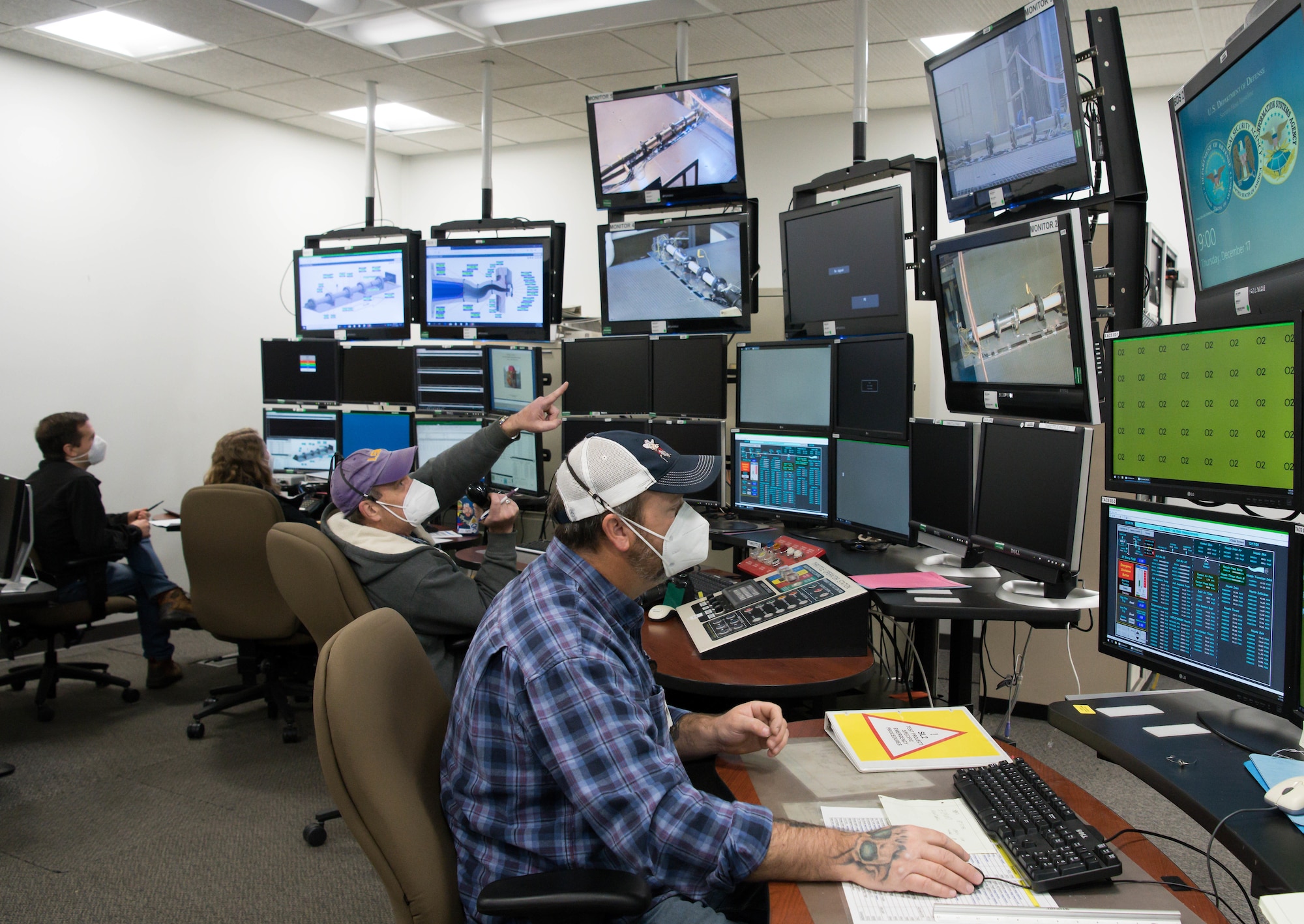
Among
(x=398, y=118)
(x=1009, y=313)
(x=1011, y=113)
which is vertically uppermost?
(x=398, y=118)

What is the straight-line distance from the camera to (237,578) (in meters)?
3.38

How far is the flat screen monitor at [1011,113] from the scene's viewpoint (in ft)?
6.83

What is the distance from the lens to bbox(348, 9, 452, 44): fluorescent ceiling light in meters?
4.28

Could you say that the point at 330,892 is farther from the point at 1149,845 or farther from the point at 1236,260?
the point at 1236,260

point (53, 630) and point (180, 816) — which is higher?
point (53, 630)

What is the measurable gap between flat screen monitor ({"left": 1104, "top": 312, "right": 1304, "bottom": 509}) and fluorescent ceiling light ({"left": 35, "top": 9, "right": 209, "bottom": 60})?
4.71m

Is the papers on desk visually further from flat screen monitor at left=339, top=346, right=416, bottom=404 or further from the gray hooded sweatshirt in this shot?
flat screen monitor at left=339, top=346, right=416, bottom=404

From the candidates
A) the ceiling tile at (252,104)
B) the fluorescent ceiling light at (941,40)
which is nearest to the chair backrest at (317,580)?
the fluorescent ceiling light at (941,40)

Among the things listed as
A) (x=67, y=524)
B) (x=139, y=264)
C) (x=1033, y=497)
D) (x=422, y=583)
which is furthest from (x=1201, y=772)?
(x=139, y=264)

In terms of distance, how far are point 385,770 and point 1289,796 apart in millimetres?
1228

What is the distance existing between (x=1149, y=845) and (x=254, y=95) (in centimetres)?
596

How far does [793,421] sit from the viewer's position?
10.1 ft

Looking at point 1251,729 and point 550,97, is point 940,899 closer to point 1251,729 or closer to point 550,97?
point 1251,729

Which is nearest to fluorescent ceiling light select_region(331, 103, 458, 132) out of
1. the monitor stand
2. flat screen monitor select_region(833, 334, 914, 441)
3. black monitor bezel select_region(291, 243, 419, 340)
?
black monitor bezel select_region(291, 243, 419, 340)
